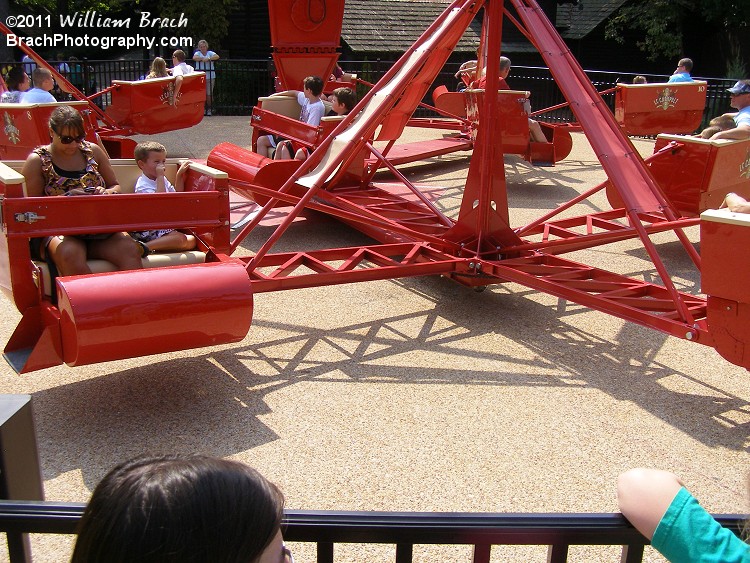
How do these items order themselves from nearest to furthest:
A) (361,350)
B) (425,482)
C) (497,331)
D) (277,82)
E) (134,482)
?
1. (134,482)
2. (425,482)
3. (361,350)
4. (497,331)
5. (277,82)

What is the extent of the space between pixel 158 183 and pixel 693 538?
15.5 feet

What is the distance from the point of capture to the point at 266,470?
3869 millimetres

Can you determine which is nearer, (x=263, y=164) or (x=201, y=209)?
(x=201, y=209)

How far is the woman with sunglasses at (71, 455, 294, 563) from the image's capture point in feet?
3.39

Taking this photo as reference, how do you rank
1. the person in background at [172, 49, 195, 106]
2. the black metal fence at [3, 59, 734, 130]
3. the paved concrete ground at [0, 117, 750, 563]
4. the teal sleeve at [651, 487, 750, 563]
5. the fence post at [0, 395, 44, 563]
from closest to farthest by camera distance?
the teal sleeve at [651, 487, 750, 563] → the fence post at [0, 395, 44, 563] → the paved concrete ground at [0, 117, 750, 563] → the person in background at [172, 49, 195, 106] → the black metal fence at [3, 59, 734, 130]

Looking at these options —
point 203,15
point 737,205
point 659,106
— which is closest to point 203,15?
point 203,15

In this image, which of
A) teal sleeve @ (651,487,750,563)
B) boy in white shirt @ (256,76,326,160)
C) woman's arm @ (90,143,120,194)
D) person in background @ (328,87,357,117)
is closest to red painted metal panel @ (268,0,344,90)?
boy in white shirt @ (256,76,326,160)

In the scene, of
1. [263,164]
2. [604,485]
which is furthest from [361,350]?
[263,164]

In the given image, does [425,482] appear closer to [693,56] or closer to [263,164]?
[263,164]

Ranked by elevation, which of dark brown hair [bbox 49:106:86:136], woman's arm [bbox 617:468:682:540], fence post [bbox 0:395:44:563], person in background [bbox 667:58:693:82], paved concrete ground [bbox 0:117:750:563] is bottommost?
paved concrete ground [bbox 0:117:750:563]

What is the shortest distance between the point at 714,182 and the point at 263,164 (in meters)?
4.44

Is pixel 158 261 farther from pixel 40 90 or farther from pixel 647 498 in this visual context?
pixel 40 90

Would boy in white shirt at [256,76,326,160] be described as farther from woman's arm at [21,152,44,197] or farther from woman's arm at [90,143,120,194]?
woman's arm at [21,152,44,197]

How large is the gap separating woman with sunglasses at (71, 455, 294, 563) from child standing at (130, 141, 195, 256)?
13.7ft
